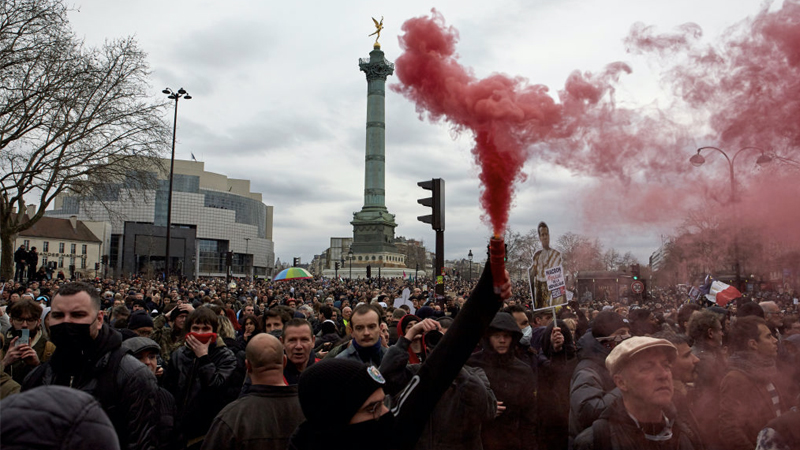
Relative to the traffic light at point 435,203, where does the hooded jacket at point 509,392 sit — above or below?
below

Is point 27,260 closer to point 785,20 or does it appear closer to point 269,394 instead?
point 269,394

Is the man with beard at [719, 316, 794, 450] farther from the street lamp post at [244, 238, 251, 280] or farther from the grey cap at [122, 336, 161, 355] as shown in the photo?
the street lamp post at [244, 238, 251, 280]

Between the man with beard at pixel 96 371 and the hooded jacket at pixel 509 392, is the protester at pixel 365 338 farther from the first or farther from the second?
the man with beard at pixel 96 371

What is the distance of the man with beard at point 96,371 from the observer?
10.1 feet

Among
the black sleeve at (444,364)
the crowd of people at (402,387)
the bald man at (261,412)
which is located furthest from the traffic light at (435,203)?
the black sleeve at (444,364)

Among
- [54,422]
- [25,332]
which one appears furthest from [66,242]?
[54,422]

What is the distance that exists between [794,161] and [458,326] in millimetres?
5329

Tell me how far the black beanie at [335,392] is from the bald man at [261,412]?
3.36 feet

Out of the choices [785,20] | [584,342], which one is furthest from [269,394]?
[785,20]

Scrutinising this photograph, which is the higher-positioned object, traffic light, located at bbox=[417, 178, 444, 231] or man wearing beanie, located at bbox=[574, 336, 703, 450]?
traffic light, located at bbox=[417, 178, 444, 231]

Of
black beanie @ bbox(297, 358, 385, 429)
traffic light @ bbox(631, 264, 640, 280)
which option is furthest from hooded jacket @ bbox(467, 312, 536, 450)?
traffic light @ bbox(631, 264, 640, 280)

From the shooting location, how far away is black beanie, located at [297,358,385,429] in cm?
207

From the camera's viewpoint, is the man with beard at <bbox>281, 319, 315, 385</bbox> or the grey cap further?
the man with beard at <bbox>281, 319, 315, 385</bbox>

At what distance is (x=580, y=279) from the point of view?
31.4 m
